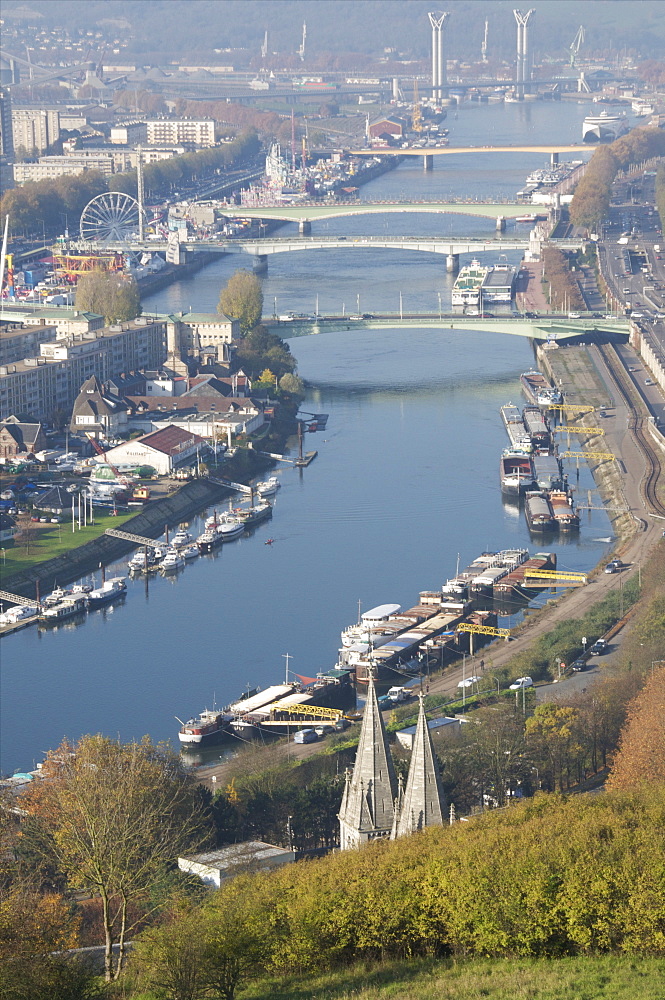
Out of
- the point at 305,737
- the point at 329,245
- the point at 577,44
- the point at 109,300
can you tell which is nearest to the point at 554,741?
the point at 305,737

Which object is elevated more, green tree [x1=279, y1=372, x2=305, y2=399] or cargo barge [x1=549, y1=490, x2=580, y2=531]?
cargo barge [x1=549, y1=490, x2=580, y2=531]

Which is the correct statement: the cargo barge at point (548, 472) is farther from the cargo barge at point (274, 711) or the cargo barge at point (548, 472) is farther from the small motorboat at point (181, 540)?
the cargo barge at point (274, 711)

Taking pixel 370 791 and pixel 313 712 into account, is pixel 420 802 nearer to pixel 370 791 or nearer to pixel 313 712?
pixel 370 791

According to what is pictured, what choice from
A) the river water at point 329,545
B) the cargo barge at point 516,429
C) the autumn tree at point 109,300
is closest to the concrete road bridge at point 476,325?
the river water at point 329,545

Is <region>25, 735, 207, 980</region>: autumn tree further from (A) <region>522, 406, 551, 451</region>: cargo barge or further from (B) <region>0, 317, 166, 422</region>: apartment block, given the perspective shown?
(B) <region>0, 317, 166, 422</region>: apartment block

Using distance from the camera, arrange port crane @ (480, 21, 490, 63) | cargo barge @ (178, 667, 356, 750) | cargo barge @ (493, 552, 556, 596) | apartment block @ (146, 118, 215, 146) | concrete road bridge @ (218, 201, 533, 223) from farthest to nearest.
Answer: port crane @ (480, 21, 490, 63), apartment block @ (146, 118, 215, 146), concrete road bridge @ (218, 201, 533, 223), cargo barge @ (493, 552, 556, 596), cargo barge @ (178, 667, 356, 750)

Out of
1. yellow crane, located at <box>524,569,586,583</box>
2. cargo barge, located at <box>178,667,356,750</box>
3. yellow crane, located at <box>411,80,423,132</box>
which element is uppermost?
cargo barge, located at <box>178,667,356,750</box>

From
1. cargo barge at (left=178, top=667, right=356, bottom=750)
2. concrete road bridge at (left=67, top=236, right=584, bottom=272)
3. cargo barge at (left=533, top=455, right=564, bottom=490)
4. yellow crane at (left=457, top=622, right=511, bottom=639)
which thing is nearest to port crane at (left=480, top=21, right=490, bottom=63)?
concrete road bridge at (left=67, top=236, right=584, bottom=272)
